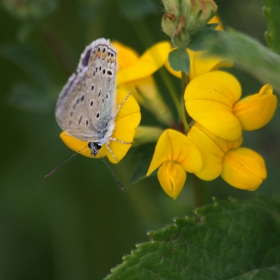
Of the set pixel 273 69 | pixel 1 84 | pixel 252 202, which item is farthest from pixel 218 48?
pixel 1 84

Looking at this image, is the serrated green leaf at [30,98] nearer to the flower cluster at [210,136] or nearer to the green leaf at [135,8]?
the green leaf at [135,8]

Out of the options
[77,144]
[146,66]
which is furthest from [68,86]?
[146,66]

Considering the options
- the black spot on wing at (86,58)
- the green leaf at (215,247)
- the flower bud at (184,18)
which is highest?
the black spot on wing at (86,58)

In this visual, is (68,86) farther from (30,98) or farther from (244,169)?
(30,98)

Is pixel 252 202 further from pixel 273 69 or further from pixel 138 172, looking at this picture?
pixel 273 69

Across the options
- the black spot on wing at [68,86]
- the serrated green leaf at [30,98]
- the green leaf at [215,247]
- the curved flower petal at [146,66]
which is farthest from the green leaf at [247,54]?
the serrated green leaf at [30,98]

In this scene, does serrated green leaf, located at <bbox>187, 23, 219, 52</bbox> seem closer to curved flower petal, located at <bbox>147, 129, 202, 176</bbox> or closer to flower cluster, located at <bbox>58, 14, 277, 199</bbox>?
flower cluster, located at <bbox>58, 14, 277, 199</bbox>
